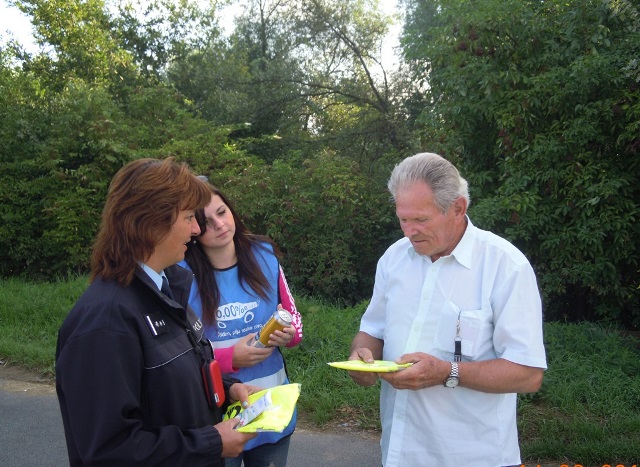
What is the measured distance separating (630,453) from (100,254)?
3720 millimetres

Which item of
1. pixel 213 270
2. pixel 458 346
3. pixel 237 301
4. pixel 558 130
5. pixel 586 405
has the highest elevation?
pixel 558 130

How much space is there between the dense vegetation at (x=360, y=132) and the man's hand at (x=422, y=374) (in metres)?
4.40

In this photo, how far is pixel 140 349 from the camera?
1.92m

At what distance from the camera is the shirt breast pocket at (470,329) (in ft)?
7.66

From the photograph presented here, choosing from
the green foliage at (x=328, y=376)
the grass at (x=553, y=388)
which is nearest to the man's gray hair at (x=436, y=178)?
the grass at (x=553, y=388)

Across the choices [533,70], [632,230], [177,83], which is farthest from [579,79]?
[177,83]

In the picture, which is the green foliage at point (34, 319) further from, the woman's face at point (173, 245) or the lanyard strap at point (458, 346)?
the lanyard strap at point (458, 346)

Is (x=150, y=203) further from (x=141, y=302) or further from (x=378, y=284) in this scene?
(x=378, y=284)

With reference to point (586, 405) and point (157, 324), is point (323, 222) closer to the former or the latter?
point (586, 405)

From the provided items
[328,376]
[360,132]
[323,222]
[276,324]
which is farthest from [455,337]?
[360,132]

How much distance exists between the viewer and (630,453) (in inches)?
165

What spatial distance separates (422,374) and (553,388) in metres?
3.14

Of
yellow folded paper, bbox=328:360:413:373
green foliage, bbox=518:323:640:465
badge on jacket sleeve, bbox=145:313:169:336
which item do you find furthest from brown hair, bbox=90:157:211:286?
green foliage, bbox=518:323:640:465

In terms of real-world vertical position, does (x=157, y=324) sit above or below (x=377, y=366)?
above
